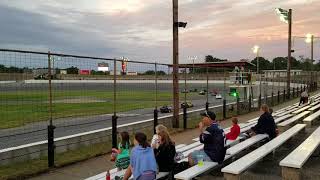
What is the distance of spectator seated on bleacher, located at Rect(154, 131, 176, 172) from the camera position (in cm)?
746

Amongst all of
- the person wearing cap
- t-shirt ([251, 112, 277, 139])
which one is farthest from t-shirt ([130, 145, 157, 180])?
t-shirt ([251, 112, 277, 139])

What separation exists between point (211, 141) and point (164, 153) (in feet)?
3.64

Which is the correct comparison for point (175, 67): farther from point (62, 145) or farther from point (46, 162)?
point (46, 162)

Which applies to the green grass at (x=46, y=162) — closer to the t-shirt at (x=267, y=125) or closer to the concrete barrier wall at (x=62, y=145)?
the concrete barrier wall at (x=62, y=145)

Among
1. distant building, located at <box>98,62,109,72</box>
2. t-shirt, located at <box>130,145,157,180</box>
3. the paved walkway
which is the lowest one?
the paved walkway

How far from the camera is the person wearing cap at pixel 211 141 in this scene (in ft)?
26.5

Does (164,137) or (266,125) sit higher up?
(164,137)

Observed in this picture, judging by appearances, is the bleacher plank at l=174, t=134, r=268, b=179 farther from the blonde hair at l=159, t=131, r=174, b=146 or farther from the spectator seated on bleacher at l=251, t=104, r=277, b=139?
the spectator seated on bleacher at l=251, t=104, r=277, b=139

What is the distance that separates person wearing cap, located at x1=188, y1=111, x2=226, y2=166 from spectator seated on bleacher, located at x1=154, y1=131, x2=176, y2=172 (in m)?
0.79

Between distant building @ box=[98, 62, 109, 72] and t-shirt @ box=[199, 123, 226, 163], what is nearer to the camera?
t-shirt @ box=[199, 123, 226, 163]

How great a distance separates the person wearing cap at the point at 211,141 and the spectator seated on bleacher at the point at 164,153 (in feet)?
2.59

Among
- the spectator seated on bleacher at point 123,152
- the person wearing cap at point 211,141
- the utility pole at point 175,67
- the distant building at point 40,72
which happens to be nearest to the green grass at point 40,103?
the distant building at point 40,72

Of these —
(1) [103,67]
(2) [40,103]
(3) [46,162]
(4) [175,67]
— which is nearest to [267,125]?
(1) [103,67]

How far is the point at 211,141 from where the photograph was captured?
8148mm
